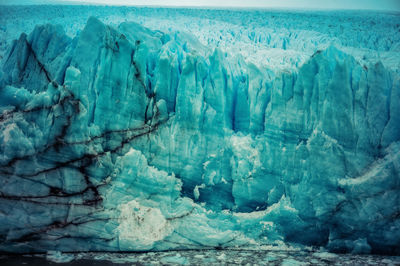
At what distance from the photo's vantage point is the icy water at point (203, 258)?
3.34 metres

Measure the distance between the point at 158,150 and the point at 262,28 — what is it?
88.5 inches

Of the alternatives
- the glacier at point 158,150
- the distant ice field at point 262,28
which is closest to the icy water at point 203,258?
the glacier at point 158,150

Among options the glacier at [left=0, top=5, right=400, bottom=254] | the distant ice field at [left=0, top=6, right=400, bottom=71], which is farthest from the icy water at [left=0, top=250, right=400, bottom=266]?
the distant ice field at [left=0, top=6, right=400, bottom=71]

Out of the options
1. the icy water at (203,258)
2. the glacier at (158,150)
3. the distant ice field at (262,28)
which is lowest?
the icy water at (203,258)

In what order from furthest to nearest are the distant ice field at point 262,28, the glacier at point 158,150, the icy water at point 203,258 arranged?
the distant ice field at point 262,28 < the glacier at point 158,150 < the icy water at point 203,258

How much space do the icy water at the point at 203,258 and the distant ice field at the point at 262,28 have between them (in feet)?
6.85

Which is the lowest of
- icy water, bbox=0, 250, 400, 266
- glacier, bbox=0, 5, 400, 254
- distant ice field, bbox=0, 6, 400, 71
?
icy water, bbox=0, 250, 400, 266

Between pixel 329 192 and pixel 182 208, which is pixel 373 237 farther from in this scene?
pixel 182 208

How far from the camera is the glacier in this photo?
3607 millimetres

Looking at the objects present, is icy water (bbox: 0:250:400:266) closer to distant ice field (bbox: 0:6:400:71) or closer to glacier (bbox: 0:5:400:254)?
glacier (bbox: 0:5:400:254)

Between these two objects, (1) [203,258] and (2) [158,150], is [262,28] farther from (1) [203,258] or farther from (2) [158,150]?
(1) [203,258]

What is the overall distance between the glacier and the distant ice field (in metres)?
0.08

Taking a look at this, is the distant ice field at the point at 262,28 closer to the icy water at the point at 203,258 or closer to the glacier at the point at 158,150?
the glacier at the point at 158,150

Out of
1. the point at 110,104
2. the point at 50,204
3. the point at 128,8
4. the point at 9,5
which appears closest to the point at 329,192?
the point at 110,104
